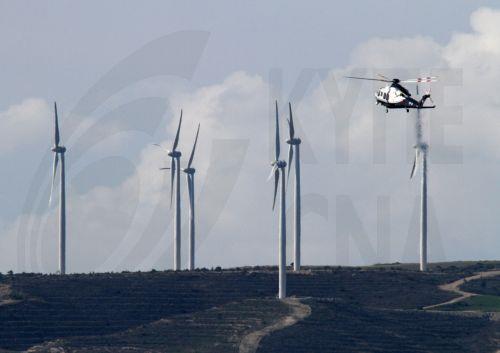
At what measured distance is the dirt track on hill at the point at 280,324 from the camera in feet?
589

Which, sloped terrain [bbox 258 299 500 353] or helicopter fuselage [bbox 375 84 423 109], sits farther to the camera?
sloped terrain [bbox 258 299 500 353]

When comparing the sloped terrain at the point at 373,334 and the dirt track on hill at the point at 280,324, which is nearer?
the dirt track on hill at the point at 280,324

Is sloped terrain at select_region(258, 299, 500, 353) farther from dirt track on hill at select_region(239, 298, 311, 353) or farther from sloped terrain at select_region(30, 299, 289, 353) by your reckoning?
sloped terrain at select_region(30, 299, 289, 353)

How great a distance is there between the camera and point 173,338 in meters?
187

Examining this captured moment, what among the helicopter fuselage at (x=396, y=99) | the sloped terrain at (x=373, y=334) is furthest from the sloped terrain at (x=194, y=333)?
the helicopter fuselage at (x=396, y=99)

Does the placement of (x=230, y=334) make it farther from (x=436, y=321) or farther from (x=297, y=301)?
(x=436, y=321)

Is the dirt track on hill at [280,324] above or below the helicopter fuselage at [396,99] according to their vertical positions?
below

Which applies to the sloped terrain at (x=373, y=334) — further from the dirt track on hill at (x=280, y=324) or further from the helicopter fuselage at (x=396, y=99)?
the helicopter fuselage at (x=396, y=99)

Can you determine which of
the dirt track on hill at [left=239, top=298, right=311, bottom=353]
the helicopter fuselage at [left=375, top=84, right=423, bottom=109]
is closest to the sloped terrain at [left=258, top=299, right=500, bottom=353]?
the dirt track on hill at [left=239, top=298, right=311, bottom=353]

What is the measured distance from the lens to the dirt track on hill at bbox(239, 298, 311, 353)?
179 metres

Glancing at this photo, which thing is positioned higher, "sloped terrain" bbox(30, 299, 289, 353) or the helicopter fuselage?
the helicopter fuselage

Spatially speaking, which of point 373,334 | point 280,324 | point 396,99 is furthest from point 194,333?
point 396,99

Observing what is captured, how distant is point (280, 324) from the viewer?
187m

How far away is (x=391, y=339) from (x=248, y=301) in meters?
18.2
